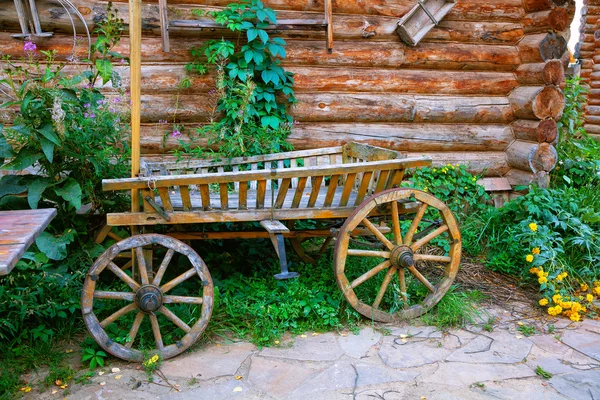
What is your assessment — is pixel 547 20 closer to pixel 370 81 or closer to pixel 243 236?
pixel 370 81

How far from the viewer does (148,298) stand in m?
3.40

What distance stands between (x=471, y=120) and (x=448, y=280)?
2780mm

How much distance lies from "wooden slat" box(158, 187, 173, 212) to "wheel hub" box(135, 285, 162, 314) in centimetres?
51

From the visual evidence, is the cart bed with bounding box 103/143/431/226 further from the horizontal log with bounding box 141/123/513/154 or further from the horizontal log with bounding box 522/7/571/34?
the horizontal log with bounding box 522/7/571/34

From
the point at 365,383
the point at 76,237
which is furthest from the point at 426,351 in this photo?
the point at 76,237

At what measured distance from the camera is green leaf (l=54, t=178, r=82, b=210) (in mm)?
3871

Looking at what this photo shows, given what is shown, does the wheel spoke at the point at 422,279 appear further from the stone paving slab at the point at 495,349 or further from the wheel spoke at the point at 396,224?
the stone paving slab at the point at 495,349

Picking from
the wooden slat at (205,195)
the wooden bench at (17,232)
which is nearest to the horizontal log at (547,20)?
the wooden slat at (205,195)

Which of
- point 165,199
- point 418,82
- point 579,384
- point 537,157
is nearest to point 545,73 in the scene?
point 537,157

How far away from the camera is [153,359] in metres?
3.32

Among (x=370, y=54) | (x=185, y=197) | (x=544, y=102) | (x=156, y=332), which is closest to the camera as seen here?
(x=156, y=332)

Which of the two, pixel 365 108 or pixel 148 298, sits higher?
pixel 365 108

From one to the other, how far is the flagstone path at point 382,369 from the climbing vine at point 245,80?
207 cm

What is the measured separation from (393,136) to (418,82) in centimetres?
65
